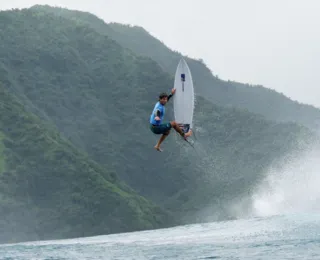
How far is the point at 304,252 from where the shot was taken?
28.1 metres

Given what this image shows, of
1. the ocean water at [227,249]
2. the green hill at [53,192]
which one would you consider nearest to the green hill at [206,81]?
the green hill at [53,192]

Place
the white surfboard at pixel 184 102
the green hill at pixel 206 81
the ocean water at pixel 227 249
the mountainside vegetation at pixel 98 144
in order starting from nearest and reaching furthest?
the white surfboard at pixel 184 102 → the ocean water at pixel 227 249 → the mountainside vegetation at pixel 98 144 → the green hill at pixel 206 81

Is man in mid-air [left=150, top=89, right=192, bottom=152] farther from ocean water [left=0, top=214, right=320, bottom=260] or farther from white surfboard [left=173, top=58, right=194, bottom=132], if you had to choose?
ocean water [left=0, top=214, right=320, bottom=260]

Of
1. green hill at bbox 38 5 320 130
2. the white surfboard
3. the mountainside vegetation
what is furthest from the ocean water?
green hill at bbox 38 5 320 130

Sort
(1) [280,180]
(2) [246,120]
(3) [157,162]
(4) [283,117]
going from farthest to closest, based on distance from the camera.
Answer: (4) [283,117]
(2) [246,120]
(3) [157,162]
(1) [280,180]

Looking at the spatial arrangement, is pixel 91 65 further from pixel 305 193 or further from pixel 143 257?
pixel 143 257

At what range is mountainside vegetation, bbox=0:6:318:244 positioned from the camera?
93.6m

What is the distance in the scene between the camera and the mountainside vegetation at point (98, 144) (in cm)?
9362

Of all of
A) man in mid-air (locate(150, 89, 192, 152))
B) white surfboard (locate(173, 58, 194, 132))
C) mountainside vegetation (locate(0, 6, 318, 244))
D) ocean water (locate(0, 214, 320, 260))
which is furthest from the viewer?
mountainside vegetation (locate(0, 6, 318, 244))

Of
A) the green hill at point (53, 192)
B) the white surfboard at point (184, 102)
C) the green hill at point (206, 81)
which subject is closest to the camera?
the white surfboard at point (184, 102)

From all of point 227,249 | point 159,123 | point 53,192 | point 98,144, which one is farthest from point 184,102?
point 98,144

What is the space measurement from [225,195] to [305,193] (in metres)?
25.8

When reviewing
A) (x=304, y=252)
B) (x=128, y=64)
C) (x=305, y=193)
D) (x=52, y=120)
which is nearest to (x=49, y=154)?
(x=52, y=120)

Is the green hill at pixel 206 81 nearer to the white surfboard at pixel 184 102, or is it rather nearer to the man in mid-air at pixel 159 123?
the white surfboard at pixel 184 102
